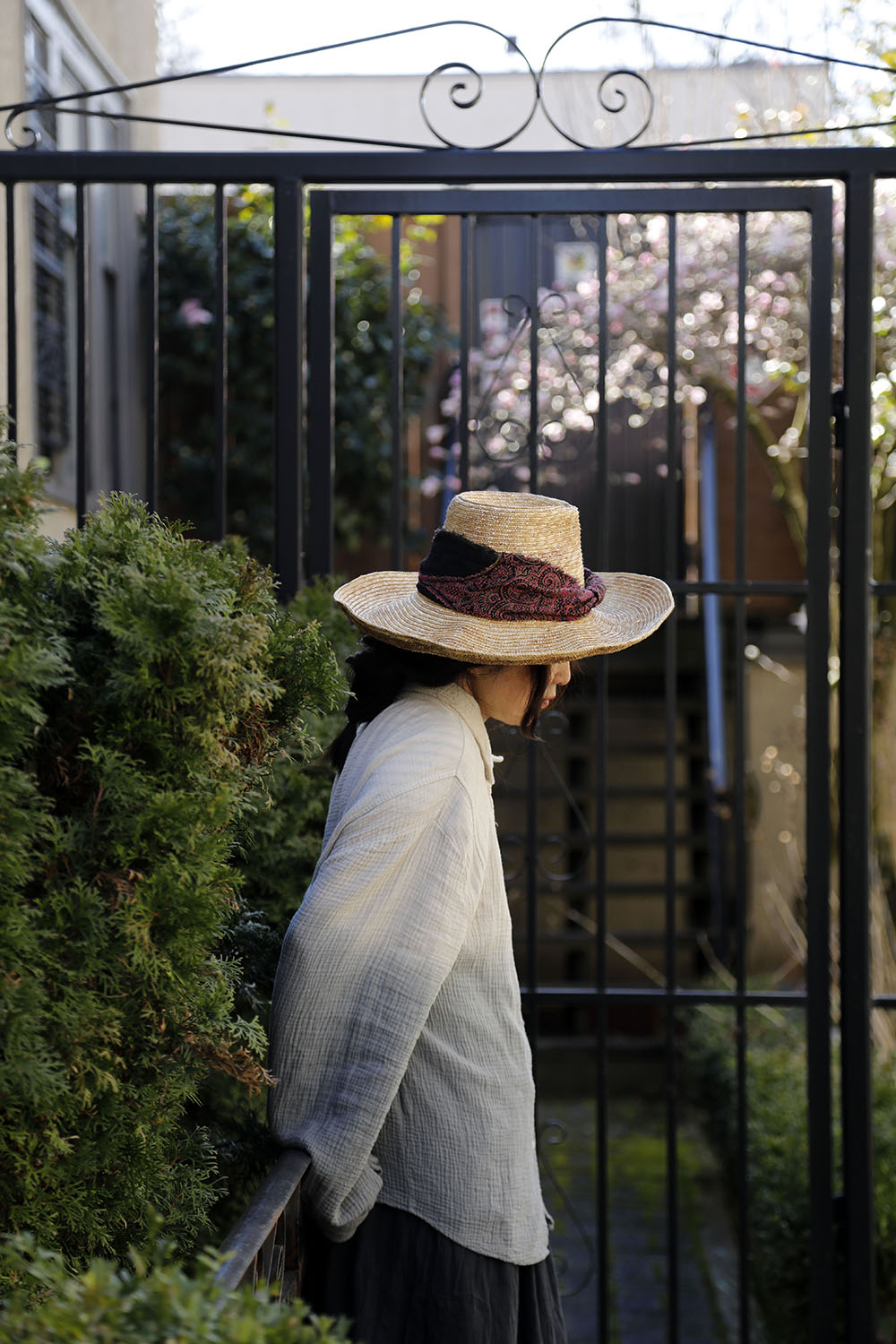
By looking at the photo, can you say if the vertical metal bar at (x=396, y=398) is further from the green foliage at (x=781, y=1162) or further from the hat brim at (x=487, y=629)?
the green foliage at (x=781, y=1162)

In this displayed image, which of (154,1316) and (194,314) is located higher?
(194,314)

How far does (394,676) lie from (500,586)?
0.74 ft

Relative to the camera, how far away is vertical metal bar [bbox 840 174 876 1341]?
2910 mm

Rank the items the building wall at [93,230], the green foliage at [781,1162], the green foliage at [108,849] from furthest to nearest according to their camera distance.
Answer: the building wall at [93,230] < the green foliage at [781,1162] < the green foliage at [108,849]

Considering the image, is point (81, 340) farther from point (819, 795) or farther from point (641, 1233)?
point (641, 1233)

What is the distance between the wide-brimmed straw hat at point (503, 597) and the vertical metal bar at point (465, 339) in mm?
871

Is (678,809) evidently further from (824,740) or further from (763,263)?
(824,740)

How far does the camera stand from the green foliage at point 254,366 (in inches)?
306

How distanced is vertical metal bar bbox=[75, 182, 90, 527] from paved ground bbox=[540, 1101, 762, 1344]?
2495 mm

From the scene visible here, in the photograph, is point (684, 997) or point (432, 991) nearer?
point (432, 991)

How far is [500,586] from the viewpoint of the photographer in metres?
1.97

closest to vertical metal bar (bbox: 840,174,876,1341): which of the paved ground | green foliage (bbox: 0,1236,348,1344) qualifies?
the paved ground

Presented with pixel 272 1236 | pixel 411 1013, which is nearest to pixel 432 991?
pixel 411 1013

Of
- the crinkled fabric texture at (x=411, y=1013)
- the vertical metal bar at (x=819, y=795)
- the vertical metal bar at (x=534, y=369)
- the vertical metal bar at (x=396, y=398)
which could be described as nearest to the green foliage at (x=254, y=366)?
the vertical metal bar at (x=396, y=398)
